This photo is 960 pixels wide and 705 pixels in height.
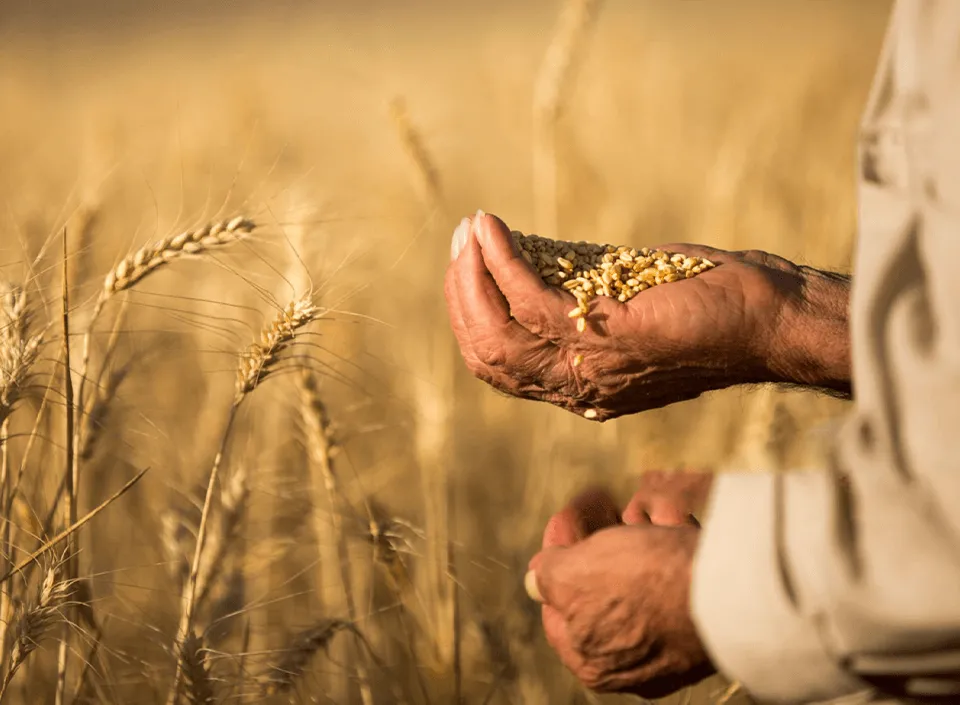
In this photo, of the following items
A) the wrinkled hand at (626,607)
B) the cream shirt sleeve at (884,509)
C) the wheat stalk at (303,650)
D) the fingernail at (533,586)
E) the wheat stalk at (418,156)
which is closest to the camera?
the cream shirt sleeve at (884,509)

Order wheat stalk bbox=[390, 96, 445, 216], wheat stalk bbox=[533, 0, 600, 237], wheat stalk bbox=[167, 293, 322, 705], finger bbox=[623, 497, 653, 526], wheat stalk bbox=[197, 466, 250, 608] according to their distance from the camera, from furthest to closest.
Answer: wheat stalk bbox=[533, 0, 600, 237], wheat stalk bbox=[390, 96, 445, 216], wheat stalk bbox=[197, 466, 250, 608], wheat stalk bbox=[167, 293, 322, 705], finger bbox=[623, 497, 653, 526]

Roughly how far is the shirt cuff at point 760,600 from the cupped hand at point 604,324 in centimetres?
42

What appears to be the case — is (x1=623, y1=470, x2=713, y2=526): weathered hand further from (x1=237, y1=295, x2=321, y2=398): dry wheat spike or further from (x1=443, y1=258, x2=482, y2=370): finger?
(x1=237, y1=295, x2=321, y2=398): dry wheat spike

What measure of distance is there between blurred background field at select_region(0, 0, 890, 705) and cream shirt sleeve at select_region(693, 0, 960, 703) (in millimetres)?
133

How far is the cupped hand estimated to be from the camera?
1391mm

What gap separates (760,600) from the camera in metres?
0.95

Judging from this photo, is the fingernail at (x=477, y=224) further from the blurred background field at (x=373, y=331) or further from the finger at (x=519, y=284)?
the blurred background field at (x=373, y=331)

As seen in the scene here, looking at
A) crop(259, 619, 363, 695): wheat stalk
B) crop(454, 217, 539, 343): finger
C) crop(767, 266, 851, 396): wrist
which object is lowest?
crop(259, 619, 363, 695): wheat stalk

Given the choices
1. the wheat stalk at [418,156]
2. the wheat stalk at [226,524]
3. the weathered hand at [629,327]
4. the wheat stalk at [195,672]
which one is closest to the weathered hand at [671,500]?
the weathered hand at [629,327]

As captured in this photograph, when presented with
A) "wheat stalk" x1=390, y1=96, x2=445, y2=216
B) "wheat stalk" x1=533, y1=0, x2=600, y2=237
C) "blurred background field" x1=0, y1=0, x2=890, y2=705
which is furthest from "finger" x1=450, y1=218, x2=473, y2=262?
"wheat stalk" x1=533, y1=0, x2=600, y2=237

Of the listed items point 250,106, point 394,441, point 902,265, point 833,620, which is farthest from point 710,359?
point 250,106

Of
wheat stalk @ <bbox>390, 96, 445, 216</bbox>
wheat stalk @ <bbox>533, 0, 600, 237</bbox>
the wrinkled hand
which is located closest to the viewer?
the wrinkled hand

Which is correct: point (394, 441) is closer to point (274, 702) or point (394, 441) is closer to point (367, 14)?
point (274, 702)

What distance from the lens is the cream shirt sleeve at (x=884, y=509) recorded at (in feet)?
2.94
